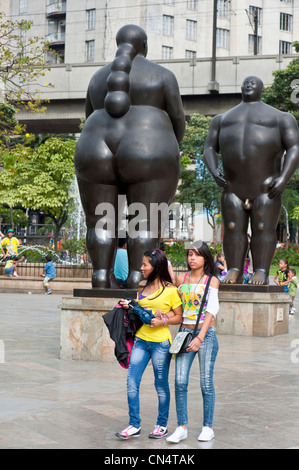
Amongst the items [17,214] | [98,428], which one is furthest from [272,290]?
[17,214]

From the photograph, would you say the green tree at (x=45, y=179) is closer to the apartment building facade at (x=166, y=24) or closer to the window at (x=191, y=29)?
the apartment building facade at (x=166, y=24)

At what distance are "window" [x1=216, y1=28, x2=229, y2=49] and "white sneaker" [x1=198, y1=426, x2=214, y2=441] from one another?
167 ft

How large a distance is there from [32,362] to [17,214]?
42.2 metres

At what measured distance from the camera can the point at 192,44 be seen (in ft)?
170

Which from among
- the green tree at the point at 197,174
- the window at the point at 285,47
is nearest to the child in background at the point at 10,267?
the green tree at the point at 197,174

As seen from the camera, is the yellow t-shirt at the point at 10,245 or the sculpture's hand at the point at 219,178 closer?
the sculpture's hand at the point at 219,178

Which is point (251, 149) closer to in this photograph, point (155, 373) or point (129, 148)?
point (129, 148)

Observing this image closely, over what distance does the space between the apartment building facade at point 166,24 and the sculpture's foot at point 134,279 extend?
43.5m

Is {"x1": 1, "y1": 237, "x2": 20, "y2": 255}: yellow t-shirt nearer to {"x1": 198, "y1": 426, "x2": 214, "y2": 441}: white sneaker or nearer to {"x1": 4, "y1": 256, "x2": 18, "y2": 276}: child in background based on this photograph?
{"x1": 4, "y1": 256, "x2": 18, "y2": 276}: child in background

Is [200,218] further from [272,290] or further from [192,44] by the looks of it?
[272,290]

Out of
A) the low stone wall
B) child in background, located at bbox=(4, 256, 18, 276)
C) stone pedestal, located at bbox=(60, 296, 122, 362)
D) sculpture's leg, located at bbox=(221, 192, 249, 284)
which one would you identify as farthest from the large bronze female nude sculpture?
child in background, located at bbox=(4, 256, 18, 276)

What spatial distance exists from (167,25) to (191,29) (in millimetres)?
2147

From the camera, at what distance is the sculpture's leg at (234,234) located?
29.3ft

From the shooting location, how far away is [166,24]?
5034 cm
